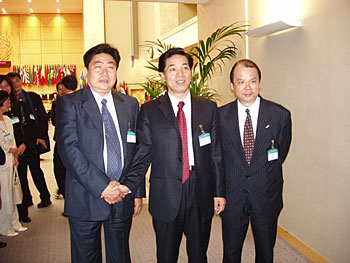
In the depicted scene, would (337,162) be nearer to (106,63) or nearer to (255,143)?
(255,143)

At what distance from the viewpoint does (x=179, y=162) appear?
7.46 feet

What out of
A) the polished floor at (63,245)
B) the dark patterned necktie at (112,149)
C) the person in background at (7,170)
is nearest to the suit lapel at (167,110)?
the dark patterned necktie at (112,149)

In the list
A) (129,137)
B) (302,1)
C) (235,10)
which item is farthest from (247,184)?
(235,10)

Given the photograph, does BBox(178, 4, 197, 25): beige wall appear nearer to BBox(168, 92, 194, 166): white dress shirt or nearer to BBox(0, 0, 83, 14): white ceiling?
BBox(0, 0, 83, 14): white ceiling

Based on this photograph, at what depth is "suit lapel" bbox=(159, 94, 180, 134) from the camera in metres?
2.30

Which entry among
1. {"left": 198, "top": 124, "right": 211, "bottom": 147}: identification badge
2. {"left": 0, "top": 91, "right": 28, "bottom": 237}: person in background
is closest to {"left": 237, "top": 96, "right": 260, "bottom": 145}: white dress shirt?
{"left": 198, "top": 124, "right": 211, "bottom": 147}: identification badge

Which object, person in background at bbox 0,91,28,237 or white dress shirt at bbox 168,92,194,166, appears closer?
white dress shirt at bbox 168,92,194,166

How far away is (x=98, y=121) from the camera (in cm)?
220

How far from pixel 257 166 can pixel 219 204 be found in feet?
1.18

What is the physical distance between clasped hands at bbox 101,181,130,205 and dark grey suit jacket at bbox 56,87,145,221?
1.2 inches

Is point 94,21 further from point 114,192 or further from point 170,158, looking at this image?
point 114,192

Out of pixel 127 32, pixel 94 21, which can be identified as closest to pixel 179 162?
pixel 94 21

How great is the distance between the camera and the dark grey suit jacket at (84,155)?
6.95ft

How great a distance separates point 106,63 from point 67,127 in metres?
0.47
